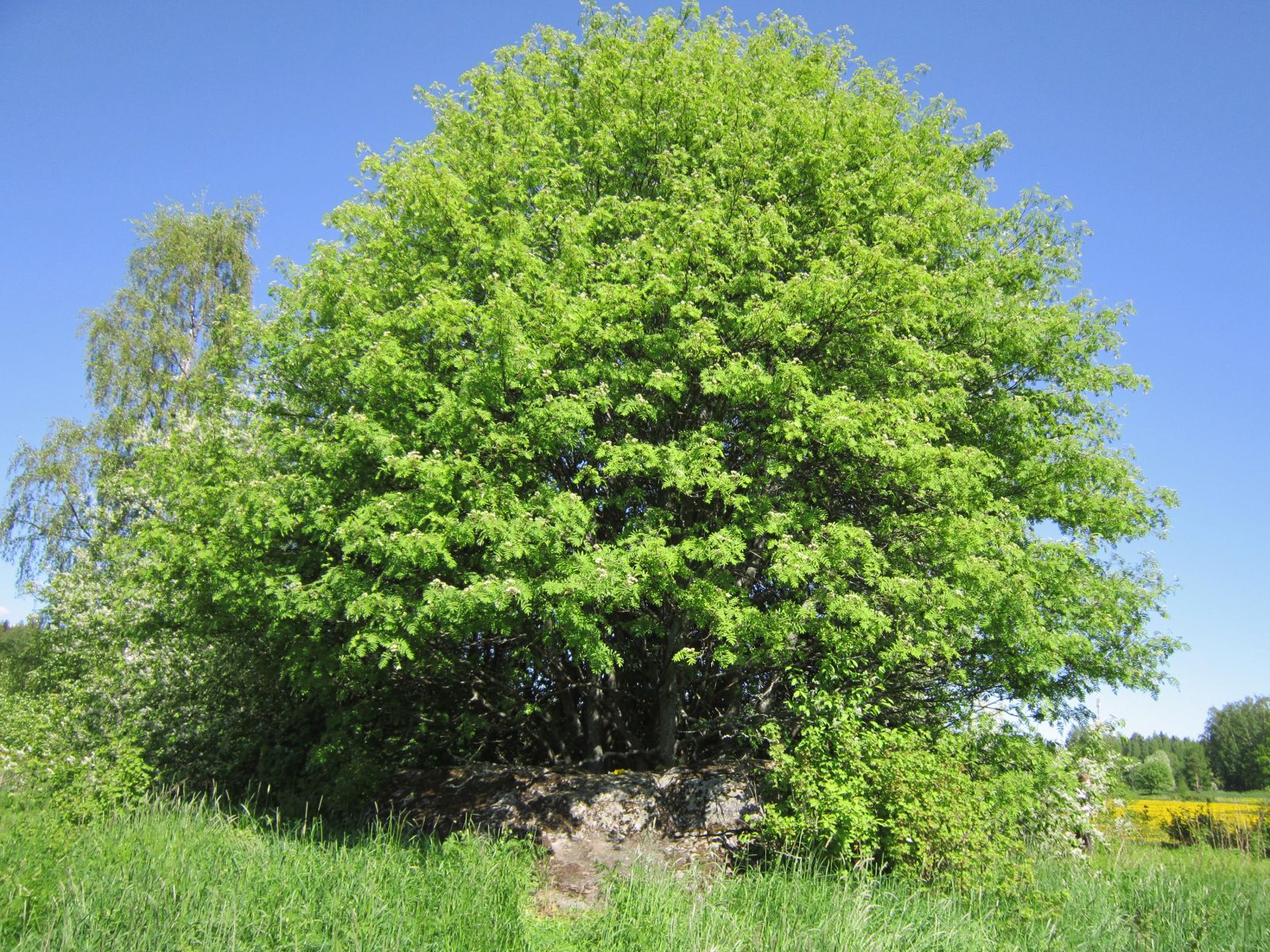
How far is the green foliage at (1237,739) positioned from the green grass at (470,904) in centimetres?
5137

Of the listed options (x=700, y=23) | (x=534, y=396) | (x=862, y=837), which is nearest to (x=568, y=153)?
(x=700, y=23)

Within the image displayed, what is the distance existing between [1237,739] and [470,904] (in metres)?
80.7

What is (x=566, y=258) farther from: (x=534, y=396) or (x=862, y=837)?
(x=862, y=837)

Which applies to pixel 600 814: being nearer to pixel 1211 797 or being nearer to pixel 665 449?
pixel 665 449

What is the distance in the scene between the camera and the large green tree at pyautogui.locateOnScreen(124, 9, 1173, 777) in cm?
855

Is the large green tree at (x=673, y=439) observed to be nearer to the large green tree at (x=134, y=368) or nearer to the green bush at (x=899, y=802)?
the green bush at (x=899, y=802)

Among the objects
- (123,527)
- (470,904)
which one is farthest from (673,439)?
(123,527)

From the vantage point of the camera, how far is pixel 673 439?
31.7ft

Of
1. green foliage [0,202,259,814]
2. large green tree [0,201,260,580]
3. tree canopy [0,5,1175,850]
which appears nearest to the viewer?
tree canopy [0,5,1175,850]

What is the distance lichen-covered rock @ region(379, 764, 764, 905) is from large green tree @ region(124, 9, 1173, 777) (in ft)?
2.92

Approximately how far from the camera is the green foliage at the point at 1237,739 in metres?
54.2

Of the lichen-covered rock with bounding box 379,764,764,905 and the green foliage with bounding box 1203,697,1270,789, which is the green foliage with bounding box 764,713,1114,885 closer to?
the lichen-covered rock with bounding box 379,764,764,905

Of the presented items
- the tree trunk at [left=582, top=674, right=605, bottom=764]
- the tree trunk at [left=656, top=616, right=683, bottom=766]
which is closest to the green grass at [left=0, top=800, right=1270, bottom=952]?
the tree trunk at [left=656, top=616, right=683, bottom=766]

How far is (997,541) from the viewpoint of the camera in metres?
9.59
